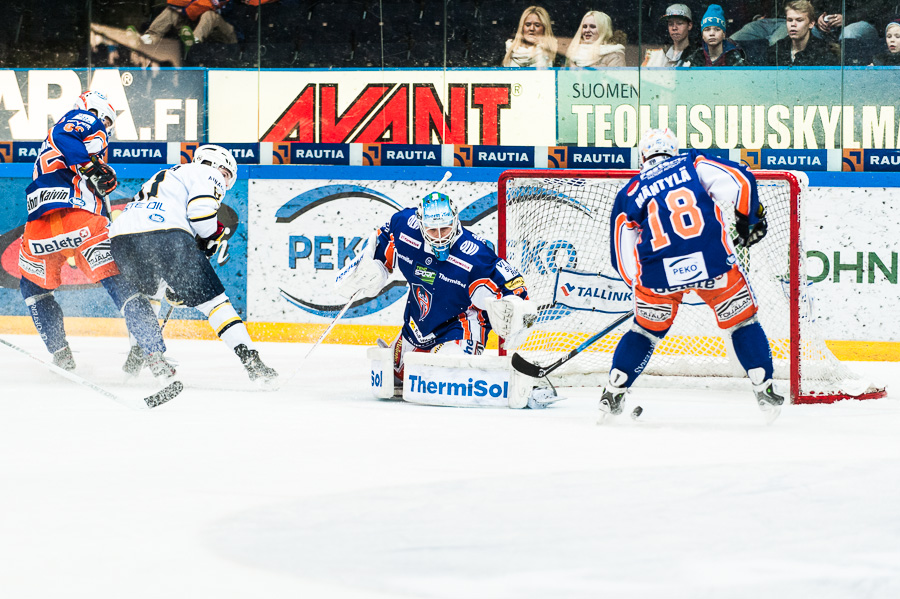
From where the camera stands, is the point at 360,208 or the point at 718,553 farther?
the point at 360,208

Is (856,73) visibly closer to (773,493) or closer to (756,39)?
(756,39)

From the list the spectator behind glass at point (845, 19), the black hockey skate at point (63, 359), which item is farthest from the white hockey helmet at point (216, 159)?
the spectator behind glass at point (845, 19)

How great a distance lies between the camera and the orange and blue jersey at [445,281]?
423 cm

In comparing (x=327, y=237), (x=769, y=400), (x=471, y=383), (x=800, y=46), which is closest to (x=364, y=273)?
(x=471, y=383)

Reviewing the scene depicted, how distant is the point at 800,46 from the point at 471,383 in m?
3.20

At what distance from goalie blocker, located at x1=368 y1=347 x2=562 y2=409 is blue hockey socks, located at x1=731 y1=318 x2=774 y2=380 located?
2.47ft

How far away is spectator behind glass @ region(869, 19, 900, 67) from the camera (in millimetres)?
5977

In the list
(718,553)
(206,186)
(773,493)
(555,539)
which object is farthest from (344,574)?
(206,186)

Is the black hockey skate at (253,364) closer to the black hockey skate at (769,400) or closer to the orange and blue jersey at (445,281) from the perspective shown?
the orange and blue jersey at (445,281)

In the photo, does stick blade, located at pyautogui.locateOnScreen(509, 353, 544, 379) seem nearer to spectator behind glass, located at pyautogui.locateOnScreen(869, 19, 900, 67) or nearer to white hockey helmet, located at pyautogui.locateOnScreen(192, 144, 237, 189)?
white hockey helmet, located at pyautogui.locateOnScreen(192, 144, 237, 189)

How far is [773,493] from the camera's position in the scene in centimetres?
266

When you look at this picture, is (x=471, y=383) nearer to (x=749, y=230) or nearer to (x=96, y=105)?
(x=749, y=230)

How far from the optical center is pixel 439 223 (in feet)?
13.6

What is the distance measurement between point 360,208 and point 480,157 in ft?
2.46
